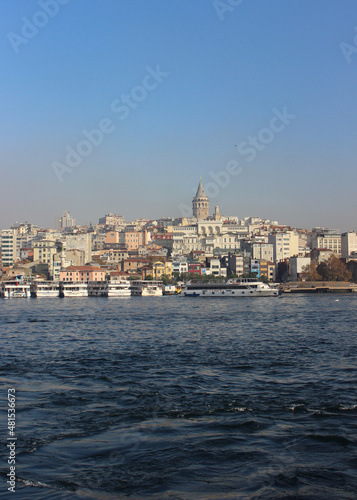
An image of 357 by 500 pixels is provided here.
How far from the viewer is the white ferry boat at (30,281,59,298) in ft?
169

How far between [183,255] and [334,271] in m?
26.0

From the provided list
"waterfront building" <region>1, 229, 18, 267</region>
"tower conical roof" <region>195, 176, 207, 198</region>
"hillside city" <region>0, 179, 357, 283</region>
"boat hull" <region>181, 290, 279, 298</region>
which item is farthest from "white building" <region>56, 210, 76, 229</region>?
"boat hull" <region>181, 290, 279, 298</region>

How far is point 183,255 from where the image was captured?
85375 mm

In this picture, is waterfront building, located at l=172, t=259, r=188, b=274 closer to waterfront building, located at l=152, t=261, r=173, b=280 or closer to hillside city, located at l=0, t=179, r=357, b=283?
hillside city, located at l=0, t=179, r=357, b=283

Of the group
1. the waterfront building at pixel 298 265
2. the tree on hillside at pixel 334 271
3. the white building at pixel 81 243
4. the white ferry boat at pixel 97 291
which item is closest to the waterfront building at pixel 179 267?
the white building at pixel 81 243

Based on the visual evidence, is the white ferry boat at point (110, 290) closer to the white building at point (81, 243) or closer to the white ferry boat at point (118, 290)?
the white ferry boat at point (118, 290)

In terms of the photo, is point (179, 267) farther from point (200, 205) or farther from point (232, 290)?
point (200, 205)

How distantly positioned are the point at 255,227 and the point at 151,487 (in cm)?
10683

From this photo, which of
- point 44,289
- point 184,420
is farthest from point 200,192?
point 184,420

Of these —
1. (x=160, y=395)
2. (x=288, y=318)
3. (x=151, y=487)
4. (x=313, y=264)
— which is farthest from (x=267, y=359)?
(x=313, y=264)

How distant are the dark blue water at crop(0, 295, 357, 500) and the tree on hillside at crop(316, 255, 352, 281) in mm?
50294

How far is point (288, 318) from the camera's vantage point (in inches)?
1029

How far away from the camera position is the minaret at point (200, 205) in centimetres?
13725

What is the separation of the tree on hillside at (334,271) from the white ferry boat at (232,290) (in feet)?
60.7
